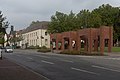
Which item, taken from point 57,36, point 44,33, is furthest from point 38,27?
point 57,36

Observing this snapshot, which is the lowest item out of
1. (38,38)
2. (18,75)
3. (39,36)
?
(18,75)

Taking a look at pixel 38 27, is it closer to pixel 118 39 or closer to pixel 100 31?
pixel 118 39

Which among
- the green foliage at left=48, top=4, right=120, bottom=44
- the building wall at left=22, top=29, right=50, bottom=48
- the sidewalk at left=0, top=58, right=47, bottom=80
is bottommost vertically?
the sidewalk at left=0, top=58, right=47, bottom=80

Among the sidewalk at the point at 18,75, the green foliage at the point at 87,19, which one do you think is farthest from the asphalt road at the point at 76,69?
the green foliage at the point at 87,19

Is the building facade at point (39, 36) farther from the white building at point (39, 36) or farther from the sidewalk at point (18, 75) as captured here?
the sidewalk at point (18, 75)

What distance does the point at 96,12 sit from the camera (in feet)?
382

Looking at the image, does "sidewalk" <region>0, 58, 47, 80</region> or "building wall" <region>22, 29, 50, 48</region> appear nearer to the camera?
"sidewalk" <region>0, 58, 47, 80</region>

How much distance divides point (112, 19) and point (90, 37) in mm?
49782

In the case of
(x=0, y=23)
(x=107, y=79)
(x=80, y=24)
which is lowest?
(x=107, y=79)

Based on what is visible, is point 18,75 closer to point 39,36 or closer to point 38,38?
point 38,38

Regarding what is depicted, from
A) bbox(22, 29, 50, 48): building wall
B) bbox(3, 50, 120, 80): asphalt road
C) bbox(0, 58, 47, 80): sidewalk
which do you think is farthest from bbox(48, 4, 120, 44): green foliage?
bbox(0, 58, 47, 80): sidewalk

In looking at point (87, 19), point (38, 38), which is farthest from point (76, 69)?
point (38, 38)

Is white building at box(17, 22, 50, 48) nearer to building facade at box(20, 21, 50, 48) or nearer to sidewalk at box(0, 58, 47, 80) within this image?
building facade at box(20, 21, 50, 48)

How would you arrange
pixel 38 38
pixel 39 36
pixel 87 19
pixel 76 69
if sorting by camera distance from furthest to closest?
pixel 39 36 → pixel 38 38 → pixel 87 19 → pixel 76 69
